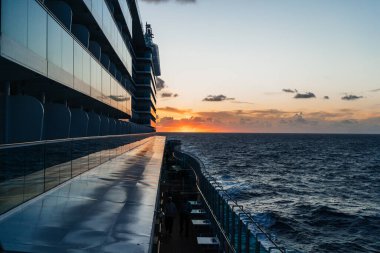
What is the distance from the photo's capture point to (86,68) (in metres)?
18.8

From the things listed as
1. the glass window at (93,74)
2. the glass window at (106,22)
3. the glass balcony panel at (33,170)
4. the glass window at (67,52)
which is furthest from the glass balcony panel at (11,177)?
the glass window at (106,22)

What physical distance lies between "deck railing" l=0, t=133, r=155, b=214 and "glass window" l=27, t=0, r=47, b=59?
2739mm

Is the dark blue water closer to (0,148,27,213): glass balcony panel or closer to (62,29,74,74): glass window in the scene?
(62,29,74,74): glass window

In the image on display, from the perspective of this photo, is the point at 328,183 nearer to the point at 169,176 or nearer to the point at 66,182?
the point at 169,176

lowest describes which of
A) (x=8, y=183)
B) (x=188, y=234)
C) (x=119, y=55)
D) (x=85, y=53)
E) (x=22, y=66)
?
(x=188, y=234)

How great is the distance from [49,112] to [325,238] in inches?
880

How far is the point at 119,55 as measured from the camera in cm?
3606

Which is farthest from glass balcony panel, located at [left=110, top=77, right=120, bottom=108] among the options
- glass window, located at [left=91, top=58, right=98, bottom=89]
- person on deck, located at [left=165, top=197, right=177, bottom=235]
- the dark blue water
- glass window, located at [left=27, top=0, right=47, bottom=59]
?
glass window, located at [left=27, top=0, right=47, bottom=59]

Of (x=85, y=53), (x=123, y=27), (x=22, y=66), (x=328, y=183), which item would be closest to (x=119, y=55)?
(x=123, y=27)

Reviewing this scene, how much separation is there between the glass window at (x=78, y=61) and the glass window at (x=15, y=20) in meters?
6.32

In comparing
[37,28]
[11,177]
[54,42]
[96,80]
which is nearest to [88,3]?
[96,80]

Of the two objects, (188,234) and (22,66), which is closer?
(22,66)

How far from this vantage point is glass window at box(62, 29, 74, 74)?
14203 mm

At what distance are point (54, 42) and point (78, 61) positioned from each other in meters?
4.19
